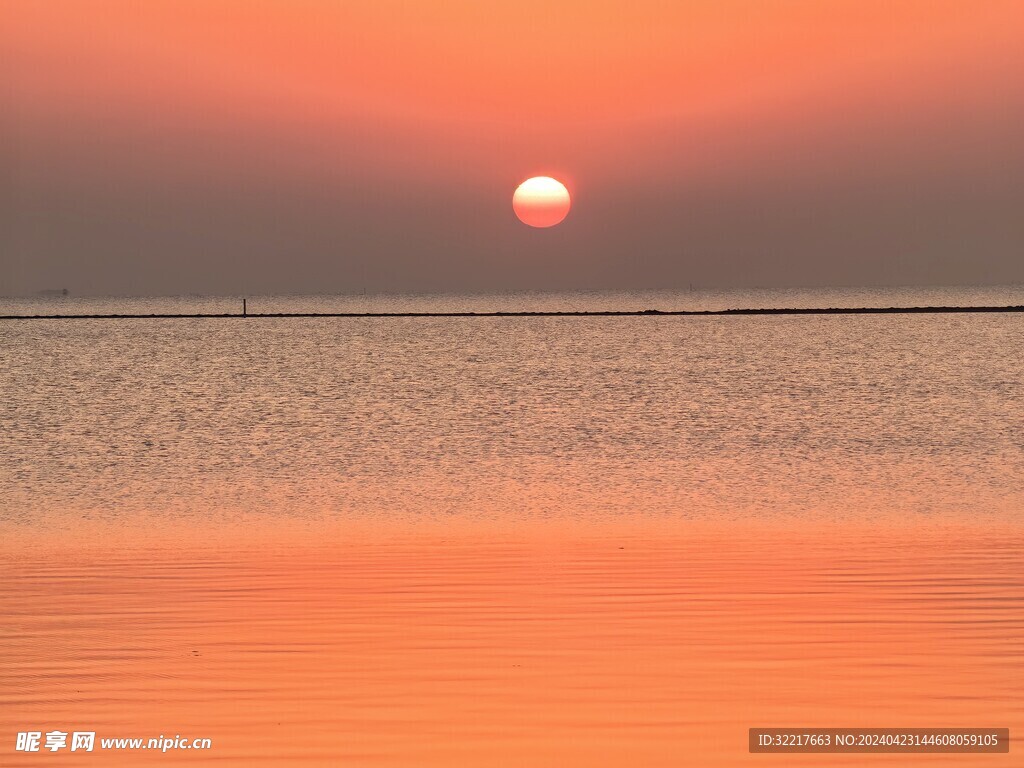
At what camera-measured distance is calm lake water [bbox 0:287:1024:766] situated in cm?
762

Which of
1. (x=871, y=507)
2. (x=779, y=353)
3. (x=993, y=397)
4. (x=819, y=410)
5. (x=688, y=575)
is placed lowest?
(x=688, y=575)

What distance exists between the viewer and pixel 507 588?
11.5 meters

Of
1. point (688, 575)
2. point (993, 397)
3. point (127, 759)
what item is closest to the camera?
point (127, 759)

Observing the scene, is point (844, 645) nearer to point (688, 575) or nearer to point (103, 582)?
point (688, 575)

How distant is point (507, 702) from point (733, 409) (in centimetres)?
3975

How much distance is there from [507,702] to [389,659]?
123cm

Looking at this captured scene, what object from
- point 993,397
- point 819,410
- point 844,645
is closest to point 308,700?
point 844,645

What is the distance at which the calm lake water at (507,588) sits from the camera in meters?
7.62

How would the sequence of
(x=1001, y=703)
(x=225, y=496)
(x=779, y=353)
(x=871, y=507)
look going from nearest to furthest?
(x=1001, y=703)
(x=871, y=507)
(x=225, y=496)
(x=779, y=353)

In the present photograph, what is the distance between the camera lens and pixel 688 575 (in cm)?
1224

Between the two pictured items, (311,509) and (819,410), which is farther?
(819,410)

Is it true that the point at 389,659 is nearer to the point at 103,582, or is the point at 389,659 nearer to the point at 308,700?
the point at 308,700

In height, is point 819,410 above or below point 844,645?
above

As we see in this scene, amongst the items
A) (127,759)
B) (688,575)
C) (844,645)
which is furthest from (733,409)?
(127,759)
